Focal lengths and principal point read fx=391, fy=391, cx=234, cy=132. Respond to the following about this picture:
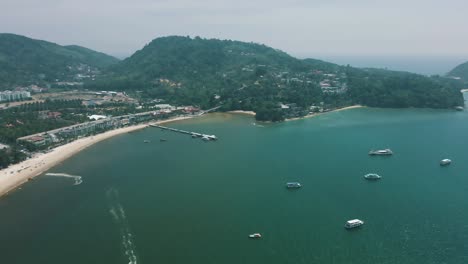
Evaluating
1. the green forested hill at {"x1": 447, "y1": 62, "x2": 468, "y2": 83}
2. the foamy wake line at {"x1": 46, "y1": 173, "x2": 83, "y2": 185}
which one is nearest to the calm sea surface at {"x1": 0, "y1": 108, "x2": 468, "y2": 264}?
the foamy wake line at {"x1": 46, "y1": 173, "x2": 83, "y2": 185}

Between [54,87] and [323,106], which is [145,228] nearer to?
[323,106]

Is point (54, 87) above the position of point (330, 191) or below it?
above

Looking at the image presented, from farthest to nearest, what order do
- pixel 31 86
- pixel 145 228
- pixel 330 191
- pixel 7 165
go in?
1. pixel 31 86
2. pixel 7 165
3. pixel 330 191
4. pixel 145 228

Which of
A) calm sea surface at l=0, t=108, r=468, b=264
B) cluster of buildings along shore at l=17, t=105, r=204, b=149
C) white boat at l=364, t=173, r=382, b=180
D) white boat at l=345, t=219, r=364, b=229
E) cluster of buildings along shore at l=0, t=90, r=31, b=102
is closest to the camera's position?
calm sea surface at l=0, t=108, r=468, b=264

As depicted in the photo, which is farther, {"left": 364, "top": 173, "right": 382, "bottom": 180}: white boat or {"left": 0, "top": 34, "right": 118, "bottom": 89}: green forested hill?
{"left": 0, "top": 34, "right": 118, "bottom": 89}: green forested hill

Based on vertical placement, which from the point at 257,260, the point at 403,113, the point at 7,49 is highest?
the point at 7,49

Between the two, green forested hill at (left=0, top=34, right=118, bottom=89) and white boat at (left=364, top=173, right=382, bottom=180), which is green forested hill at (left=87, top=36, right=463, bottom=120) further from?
white boat at (left=364, top=173, right=382, bottom=180)

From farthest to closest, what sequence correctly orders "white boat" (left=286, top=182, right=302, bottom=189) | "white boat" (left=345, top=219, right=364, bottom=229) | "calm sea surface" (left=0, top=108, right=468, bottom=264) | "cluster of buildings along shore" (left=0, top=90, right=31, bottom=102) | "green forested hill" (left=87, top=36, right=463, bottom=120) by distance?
"cluster of buildings along shore" (left=0, top=90, right=31, bottom=102) < "green forested hill" (left=87, top=36, right=463, bottom=120) < "white boat" (left=286, top=182, right=302, bottom=189) < "white boat" (left=345, top=219, right=364, bottom=229) < "calm sea surface" (left=0, top=108, right=468, bottom=264)

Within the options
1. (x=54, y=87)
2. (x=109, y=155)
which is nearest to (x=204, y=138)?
(x=109, y=155)
